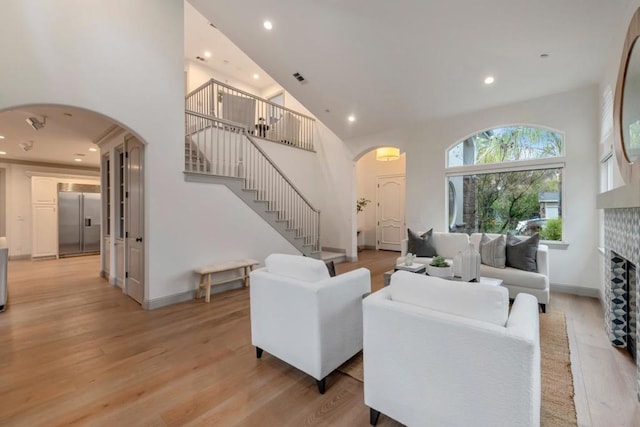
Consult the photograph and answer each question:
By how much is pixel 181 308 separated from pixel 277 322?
2.18 m

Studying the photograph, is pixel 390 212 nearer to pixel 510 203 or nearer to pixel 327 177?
pixel 327 177

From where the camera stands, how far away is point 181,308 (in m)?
3.77

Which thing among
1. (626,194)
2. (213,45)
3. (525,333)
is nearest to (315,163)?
(213,45)

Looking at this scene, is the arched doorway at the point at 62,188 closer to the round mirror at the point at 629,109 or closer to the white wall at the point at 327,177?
the white wall at the point at 327,177

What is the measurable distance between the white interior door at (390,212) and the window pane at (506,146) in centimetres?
A: 297

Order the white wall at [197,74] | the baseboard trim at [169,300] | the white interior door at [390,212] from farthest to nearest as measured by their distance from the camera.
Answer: the white interior door at [390,212] → the white wall at [197,74] → the baseboard trim at [169,300]

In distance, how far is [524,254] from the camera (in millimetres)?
3725

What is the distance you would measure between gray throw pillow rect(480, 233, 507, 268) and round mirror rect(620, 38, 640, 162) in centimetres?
178

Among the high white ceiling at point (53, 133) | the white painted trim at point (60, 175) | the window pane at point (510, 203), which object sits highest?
the high white ceiling at point (53, 133)

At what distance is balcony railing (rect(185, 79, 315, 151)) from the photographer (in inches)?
244

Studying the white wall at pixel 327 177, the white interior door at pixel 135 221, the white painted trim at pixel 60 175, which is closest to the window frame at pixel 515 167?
the white wall at pixel 327 177

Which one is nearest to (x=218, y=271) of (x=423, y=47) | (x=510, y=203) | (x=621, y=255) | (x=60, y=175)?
(x=423, y=47)

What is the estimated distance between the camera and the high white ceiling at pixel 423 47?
318cm

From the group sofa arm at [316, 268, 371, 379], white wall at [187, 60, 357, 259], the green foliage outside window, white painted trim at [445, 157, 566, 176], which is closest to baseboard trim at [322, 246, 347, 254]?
white wall at [187, 60, 357, 259]
